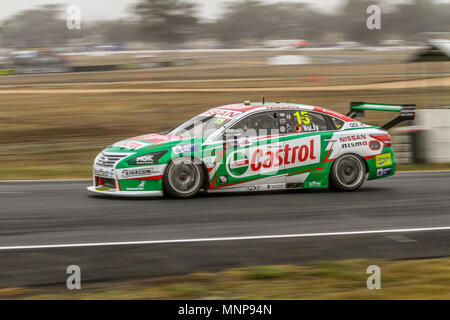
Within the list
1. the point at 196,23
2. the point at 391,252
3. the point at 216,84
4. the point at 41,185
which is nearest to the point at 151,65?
the point at 216,84

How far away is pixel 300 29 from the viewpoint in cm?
6047

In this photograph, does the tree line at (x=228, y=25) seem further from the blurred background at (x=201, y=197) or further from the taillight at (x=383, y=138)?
the taillight at (x=383, y=138)

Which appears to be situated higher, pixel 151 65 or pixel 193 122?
pixel 151 65

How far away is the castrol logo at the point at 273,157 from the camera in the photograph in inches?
398

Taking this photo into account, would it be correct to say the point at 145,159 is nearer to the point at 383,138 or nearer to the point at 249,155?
the point at 249,155

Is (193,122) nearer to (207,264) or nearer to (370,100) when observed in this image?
(207,264)

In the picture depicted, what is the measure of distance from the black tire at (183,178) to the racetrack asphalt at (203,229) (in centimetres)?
16

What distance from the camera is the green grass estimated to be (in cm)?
542

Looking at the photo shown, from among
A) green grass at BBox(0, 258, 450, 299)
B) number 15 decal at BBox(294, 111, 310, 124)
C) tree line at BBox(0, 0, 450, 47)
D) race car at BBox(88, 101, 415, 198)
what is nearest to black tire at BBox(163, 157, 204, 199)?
race car at BBox(88, 101, 415, 198)

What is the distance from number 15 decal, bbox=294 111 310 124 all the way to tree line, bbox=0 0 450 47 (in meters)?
43.5

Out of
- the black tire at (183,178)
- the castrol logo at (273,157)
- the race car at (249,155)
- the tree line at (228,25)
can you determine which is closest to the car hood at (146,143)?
the race car at (249,155)

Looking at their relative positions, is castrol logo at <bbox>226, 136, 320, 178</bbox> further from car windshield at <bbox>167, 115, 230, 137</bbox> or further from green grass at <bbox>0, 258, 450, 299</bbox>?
green grass at <bbox>0, 258, 450, 299</bbox>

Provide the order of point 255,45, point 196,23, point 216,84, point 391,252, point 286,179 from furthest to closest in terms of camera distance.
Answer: point 255,45, point 196,23, point 216,84, point 286,179, point 391,252
